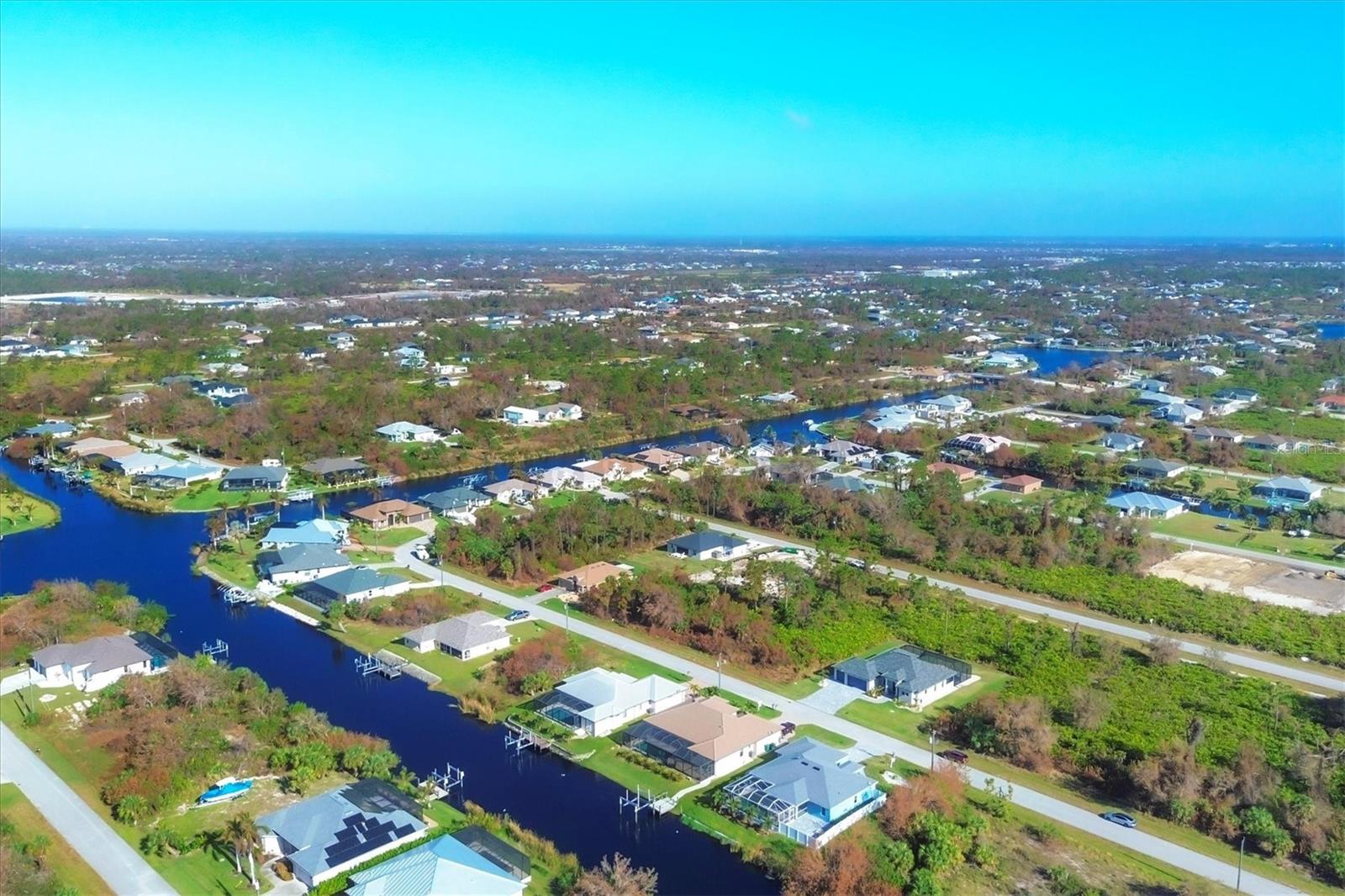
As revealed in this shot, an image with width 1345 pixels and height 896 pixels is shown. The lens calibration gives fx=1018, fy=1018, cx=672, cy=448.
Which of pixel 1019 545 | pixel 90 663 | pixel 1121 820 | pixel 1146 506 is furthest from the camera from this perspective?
pixel 1146 506

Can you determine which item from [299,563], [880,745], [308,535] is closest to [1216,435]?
[880,745]

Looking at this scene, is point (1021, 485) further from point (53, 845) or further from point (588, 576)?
point (53, 845)

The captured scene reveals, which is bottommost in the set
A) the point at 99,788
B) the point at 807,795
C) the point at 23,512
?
the point at 23,512

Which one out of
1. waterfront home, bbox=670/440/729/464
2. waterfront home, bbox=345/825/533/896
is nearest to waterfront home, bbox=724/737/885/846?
waterfront home, bbox=345/825/533/896

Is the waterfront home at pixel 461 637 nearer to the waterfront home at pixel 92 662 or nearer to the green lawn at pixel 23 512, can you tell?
the waterfront home at pixel 92 662

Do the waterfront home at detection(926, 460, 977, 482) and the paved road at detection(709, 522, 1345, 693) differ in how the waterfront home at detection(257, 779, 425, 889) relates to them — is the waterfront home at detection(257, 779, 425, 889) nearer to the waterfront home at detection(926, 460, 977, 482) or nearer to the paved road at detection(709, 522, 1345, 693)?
the paved road at detection(709, 522, 1345, 693)

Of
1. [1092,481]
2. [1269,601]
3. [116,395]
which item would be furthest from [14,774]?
[116,395]
